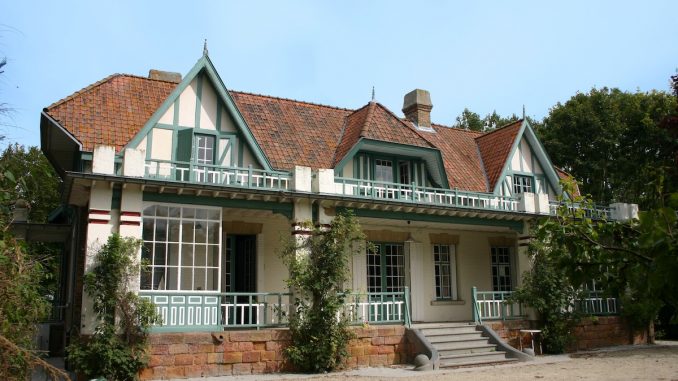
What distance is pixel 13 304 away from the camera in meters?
6.68

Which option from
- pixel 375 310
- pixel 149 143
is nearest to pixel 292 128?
pixel 149 143

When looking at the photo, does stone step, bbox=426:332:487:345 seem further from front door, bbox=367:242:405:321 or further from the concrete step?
front door, bbox=367:242:405:321

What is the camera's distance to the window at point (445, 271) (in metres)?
19.7

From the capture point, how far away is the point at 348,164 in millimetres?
18062

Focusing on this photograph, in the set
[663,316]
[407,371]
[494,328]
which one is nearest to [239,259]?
[407,371]

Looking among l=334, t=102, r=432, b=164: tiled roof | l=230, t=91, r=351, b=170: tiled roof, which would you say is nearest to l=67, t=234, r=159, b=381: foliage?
l=230, t=91, r=351, b=170: tiled roof

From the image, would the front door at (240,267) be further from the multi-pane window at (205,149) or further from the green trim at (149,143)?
the green trim at (149,143)

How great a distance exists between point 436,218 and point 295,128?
529 cm

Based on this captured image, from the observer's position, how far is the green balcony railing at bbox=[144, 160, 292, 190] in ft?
46.2

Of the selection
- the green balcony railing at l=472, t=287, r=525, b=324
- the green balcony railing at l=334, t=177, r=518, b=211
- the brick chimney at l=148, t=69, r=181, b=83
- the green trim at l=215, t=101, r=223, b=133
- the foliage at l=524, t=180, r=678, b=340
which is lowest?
the green balcony railing at l=472, t=287, r=525, b=324

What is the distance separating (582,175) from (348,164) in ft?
55.2

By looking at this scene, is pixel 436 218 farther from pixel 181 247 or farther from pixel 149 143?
pixel 149 143

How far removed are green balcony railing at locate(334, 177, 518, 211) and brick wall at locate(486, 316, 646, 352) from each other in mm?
3358

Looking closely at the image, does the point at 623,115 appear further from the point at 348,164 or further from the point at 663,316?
the point at 348,164
